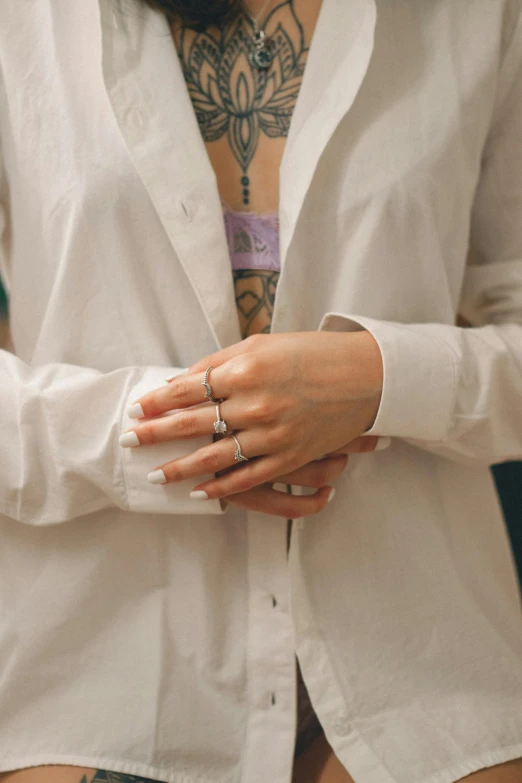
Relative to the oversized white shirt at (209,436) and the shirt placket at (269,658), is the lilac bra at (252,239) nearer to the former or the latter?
the oversized white shirt at (209,436)

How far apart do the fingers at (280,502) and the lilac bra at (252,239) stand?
27cm

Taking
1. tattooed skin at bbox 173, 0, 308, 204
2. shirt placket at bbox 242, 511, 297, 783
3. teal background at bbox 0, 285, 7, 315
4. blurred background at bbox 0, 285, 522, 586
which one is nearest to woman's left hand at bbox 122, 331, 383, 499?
shirt placket at bbox 242, 511, 297, 783

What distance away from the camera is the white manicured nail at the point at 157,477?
2.24 feet

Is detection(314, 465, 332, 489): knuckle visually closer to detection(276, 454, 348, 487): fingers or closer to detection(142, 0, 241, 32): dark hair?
detection(276, 454, 348, 487): fingers

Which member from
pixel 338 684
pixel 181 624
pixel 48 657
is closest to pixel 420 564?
pixel 338 684

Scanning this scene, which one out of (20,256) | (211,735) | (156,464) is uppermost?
(20,256)

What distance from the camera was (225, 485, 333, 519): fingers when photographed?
722 mm

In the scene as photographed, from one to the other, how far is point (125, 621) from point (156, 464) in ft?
0.68

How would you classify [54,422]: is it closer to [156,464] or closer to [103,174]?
[156,464]

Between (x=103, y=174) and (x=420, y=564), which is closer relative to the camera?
(x=103, y=174)

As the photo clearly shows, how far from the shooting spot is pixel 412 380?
726 millimetres

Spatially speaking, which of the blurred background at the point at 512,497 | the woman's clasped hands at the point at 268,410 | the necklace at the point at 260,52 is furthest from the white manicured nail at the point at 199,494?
the blurred background at the point at 512,497

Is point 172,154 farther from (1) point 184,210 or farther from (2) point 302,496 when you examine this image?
(2) point 302,496

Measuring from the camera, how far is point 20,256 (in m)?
0.81
